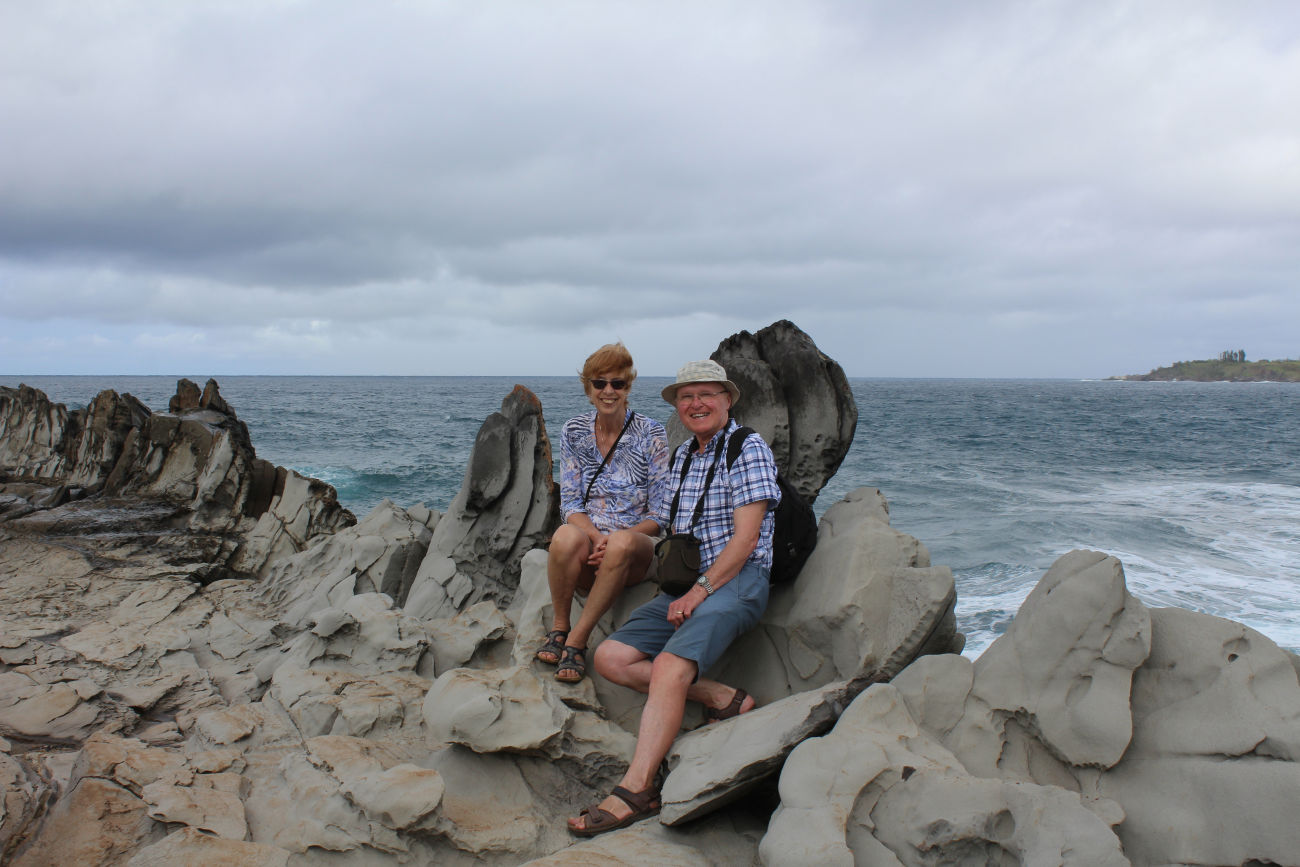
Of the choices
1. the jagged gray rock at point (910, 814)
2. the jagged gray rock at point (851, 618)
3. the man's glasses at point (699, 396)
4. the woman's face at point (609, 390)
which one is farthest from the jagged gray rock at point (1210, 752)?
the woman's face at point (609, 390)

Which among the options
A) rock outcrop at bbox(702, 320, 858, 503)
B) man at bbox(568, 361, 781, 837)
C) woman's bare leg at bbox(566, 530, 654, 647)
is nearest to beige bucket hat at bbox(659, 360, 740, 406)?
man at bbox(568, 361, 781, 837)

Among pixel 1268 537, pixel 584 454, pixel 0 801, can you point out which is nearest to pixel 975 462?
pixel 1268 537

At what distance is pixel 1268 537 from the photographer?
13.0 meters

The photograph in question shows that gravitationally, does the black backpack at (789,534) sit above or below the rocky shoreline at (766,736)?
above

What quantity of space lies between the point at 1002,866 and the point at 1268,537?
13.7 m

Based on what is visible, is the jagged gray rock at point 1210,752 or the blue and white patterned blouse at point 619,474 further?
the blue and white patterned blouse at point 619,474

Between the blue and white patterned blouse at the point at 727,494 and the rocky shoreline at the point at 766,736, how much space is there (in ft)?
1.75

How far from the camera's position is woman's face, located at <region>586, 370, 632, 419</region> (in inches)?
177

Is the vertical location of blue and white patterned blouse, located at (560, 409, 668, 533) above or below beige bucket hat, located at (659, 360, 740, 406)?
below

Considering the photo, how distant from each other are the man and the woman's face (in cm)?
34

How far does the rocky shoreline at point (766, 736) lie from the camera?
288 cm

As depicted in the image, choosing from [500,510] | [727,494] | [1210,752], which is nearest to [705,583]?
[727,494]

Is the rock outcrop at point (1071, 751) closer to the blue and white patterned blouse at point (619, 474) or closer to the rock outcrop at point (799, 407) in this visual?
the blue and white patterned blouse at point (619, 474)

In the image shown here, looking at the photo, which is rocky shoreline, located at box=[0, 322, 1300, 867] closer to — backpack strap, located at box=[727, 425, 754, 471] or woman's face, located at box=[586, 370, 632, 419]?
backpack strap, located at box=[727, 425, 754, 471]
